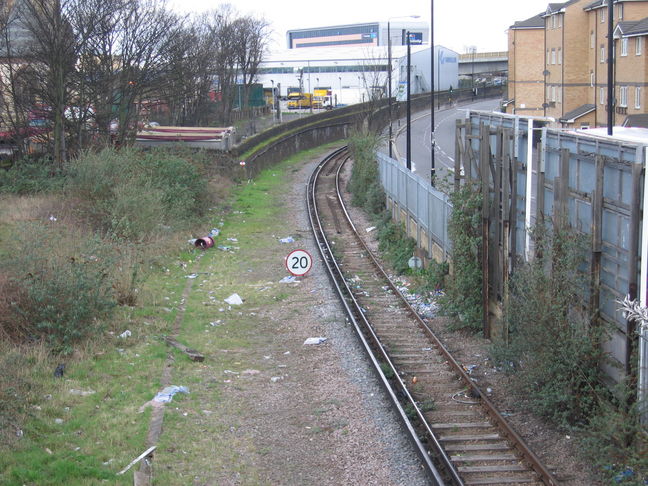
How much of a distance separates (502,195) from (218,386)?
5.86 meters

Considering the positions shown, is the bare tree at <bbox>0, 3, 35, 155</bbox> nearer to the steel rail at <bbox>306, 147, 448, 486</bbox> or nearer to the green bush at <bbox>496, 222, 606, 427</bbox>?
the steel rail at <bbox>306, 147, 448, 486</bbox>

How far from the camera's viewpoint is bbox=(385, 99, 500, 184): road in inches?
1470

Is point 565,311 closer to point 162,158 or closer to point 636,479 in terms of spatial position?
point 636,479

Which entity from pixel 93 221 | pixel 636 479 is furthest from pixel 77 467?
pixel 93 221

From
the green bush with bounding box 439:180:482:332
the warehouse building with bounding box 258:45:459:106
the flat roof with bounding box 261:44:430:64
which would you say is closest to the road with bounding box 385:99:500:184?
the green bush with bounding box 439:180:482:332

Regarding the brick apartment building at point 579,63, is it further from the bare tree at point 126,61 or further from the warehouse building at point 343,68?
the warehouse building at point 343,68

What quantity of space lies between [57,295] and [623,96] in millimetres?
31727

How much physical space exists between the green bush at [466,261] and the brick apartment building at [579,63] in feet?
54.8

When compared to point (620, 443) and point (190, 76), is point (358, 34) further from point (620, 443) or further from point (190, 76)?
point (620, 443)

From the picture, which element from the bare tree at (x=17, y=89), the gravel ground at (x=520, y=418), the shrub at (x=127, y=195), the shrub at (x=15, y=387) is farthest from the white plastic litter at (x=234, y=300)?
the bare tree at (x=17, y=89)

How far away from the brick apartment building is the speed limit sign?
53.6ft

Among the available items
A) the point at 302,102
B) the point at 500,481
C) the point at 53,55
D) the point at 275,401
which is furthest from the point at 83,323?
the point at 302,102

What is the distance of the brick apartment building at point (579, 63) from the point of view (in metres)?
35.0

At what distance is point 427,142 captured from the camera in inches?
2002
